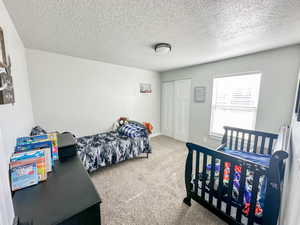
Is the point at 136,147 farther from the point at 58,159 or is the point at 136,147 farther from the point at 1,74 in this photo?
the point at 1,74

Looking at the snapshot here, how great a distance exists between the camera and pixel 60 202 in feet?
2.61

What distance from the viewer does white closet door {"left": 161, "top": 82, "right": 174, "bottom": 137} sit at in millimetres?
4116

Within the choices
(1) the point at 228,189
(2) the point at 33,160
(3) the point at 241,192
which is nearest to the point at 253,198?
(3) the point at 241,192

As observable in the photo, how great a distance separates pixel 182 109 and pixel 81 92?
2.74 m

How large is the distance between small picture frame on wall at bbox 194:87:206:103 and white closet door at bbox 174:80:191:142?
0.24 metres

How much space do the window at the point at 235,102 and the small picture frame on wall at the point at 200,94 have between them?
0.79 feet

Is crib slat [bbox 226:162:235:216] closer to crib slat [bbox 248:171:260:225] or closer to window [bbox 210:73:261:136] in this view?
crib slat [bbox 248:171:260:225]

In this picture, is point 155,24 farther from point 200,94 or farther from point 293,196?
point 200,94

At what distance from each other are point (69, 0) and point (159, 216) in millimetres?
2385

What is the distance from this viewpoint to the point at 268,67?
2.28 metres

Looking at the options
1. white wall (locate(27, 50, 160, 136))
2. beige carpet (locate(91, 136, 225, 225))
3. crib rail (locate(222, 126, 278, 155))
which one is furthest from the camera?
white wall (locate(27, 50, 160, 136))

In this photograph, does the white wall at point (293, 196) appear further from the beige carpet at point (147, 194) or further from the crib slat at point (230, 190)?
the beige carpet at point (147, 194)

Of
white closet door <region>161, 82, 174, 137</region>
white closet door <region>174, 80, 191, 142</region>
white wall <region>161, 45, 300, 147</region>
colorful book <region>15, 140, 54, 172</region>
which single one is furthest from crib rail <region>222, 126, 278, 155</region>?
colorful book <region>15, 140, 54, 172</region>

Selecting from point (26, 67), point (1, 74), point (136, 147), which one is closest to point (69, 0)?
point (1, 74)
